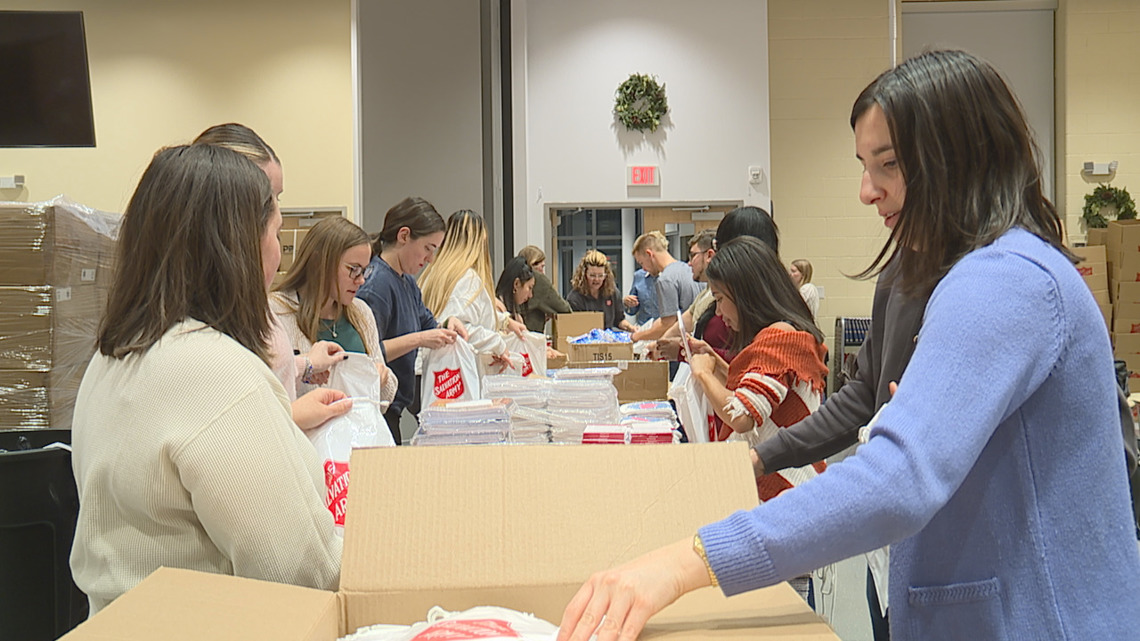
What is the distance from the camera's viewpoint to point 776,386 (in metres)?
2.61

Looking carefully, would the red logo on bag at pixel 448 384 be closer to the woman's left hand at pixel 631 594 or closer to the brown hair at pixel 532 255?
the brown hair at pixel 532 255

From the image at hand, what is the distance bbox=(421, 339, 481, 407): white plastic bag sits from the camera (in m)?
4.15

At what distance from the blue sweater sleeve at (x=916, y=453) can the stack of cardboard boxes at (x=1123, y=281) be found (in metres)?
7.83

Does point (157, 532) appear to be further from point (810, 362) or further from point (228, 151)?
point (810, 362)

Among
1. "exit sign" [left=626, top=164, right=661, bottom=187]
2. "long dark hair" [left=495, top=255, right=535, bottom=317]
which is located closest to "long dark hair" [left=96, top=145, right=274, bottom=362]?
"long dark hair" [left=495, top=255, right=535, bottom=317]

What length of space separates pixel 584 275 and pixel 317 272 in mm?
4875

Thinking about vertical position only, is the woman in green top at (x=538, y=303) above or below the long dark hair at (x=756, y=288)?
below

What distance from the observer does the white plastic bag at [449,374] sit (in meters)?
4.15

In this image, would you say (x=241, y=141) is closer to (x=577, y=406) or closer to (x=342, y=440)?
(x=342, y=440)

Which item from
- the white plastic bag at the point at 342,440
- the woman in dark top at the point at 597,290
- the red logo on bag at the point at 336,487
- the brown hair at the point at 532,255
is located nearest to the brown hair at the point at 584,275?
the woman in dark top at the point at 597,290

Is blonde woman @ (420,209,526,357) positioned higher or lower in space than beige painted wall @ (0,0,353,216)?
lower

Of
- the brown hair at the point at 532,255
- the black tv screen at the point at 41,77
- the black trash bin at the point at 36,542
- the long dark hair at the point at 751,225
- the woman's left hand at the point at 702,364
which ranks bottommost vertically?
the black trash bin at the point at 36,542

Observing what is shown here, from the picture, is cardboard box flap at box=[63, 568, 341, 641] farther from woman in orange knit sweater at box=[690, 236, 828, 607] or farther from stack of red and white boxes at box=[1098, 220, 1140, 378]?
stack of red and white boxes at box=[1098, 220, 1140, 378]

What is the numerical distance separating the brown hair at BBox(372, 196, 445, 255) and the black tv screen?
1904 millimetres
